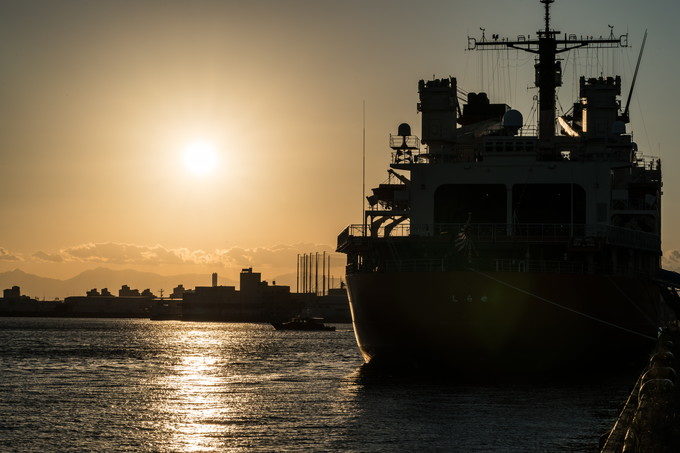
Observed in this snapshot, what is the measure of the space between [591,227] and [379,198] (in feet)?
39.4

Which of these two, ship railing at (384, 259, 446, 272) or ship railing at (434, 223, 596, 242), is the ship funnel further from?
ship railing at (384, 259, 446, 272)

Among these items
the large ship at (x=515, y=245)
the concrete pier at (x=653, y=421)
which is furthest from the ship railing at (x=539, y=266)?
the concrete pier at (x=653, y=421)

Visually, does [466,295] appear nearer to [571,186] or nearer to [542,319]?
[542,319]

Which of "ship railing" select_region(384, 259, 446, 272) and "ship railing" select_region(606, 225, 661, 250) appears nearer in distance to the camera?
"ship railing" select_region(384, 259, 446, 272)

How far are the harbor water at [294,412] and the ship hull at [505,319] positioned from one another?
1.33 metres

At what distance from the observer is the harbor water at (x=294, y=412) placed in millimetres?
32188

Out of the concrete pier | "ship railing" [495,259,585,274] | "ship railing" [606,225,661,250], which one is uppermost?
"ship railing" [606,225,661,250]

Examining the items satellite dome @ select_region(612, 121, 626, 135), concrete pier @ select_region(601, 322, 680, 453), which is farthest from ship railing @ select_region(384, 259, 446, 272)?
concrete pier @ select_region(601, 322, 680, 453)

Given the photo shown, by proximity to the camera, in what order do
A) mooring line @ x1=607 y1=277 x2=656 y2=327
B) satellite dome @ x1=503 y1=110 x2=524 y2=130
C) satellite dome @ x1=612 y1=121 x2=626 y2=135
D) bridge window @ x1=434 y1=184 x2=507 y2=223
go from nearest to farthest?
mooring line @ x1=607 y1=277 x2=656 y2=327, bridge window @ x1=434 y1=184 x2=507 y2=223, satellite dome @ x1=503 y1=110 x2=524 y2=130, satellite dome @ x1=612 y1=121 x2=626 y2=135

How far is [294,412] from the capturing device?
39406mm

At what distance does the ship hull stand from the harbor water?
133 cm

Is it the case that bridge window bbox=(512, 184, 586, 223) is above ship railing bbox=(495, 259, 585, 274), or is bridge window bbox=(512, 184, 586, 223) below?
above

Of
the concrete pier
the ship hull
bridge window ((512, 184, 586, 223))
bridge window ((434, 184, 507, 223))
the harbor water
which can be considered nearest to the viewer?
the concrete pier

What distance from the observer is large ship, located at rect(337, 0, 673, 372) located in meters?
45.5
